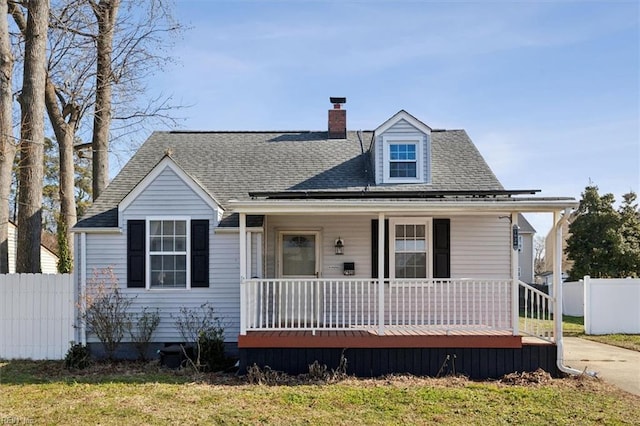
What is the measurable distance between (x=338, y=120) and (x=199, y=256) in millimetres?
5675

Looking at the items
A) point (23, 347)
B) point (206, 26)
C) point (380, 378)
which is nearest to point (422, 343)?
point (380, 378)

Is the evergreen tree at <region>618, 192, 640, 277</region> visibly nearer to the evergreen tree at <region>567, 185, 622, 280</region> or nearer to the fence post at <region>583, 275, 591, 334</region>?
the evergreen tree at <region>567, 185, 622, 280</region>

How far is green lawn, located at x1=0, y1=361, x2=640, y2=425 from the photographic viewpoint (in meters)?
6.48

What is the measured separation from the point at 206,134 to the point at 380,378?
833 centimetres

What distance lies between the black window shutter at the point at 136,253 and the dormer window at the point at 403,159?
→ 5475 mm

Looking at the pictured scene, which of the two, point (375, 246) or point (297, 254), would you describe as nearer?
point (375, 246)

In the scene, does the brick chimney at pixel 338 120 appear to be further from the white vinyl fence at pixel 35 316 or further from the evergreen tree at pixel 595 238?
the evergreen tree at pixel 595 238

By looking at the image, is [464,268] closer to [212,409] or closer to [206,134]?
[212,409]

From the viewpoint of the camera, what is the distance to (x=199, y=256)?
33.4ft

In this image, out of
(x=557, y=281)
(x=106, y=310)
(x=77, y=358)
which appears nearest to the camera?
(x=557, y=281)

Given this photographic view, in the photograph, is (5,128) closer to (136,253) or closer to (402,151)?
(136,253)

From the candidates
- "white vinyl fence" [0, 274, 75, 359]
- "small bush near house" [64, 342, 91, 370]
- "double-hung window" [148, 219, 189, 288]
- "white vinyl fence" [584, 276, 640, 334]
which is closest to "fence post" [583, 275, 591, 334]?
"white vinyl fence" [584, 276, 640, 334]

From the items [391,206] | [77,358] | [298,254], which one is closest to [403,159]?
[298,254]

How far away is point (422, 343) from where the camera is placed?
862cm
